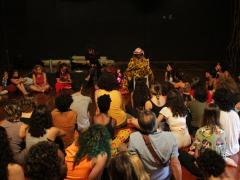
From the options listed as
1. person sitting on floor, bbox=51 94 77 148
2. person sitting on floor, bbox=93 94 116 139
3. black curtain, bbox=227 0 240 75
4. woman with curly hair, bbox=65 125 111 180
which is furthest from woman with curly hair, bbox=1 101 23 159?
black curtain, bbox=227 0 240 75

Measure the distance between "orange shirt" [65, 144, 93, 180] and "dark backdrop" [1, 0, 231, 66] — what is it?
8196 millimetres

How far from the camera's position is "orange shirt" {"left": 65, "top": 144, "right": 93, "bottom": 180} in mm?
2998

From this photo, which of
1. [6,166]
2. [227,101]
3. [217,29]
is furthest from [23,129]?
[217,29]

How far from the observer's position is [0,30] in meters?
11.0

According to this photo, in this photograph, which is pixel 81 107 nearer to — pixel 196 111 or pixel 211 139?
pixel 196 111

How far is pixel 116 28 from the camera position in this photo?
11359 millimetres

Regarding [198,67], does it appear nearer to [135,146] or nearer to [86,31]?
[86,31]

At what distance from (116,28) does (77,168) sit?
→ 8662 mm

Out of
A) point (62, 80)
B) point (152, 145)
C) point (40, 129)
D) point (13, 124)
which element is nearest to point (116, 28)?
point (62, 80)

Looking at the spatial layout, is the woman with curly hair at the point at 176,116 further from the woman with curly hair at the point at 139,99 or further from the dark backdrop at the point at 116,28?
the dark backdrop at the point at 116,28

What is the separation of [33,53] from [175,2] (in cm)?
429

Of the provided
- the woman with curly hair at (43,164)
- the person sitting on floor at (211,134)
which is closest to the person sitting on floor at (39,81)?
the person sitting on floor at (211,134)

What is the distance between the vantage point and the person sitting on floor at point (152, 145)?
321cm

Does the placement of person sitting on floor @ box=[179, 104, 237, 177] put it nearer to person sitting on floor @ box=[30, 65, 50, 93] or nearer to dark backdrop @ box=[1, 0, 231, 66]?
person sitting on floor @ box=[30, 65, 50, 93]
